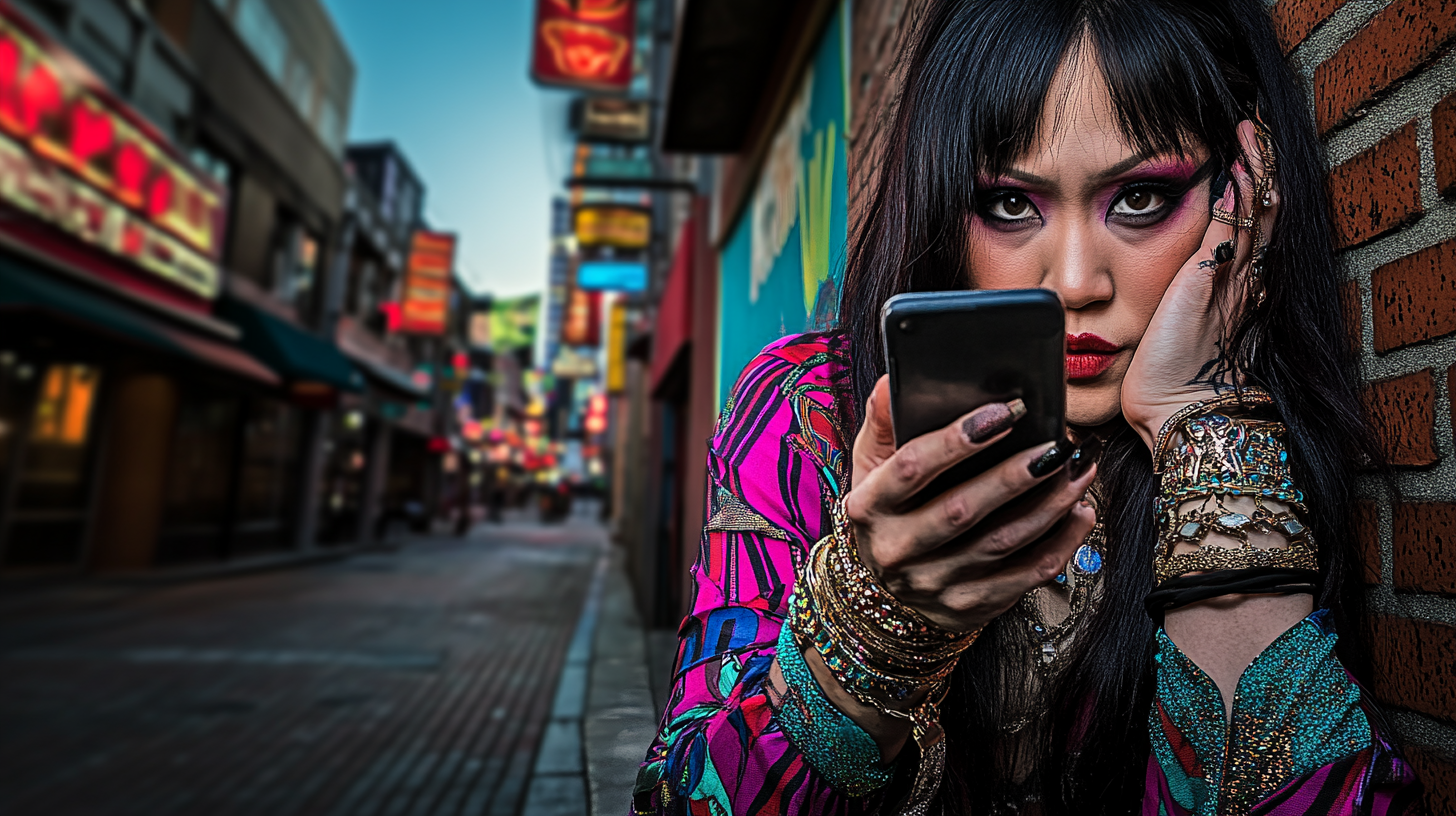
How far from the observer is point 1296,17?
3.67 ft

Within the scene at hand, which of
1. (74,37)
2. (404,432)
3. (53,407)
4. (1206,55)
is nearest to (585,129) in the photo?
(74,37)

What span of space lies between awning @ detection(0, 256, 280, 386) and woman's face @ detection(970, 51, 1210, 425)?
10.2m

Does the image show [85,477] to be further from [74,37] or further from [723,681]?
[723,681]

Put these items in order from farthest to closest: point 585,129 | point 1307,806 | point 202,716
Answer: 1. point 585,129
2. point 202,716
3. point 1307,806

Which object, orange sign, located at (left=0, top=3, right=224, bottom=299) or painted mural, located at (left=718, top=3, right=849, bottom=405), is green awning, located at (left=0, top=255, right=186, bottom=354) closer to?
orange sign, located at (left=0, top=3, right=224, bottom=299)

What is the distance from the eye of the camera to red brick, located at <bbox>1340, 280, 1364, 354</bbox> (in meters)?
1.02

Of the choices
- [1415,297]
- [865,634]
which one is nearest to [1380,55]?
[1415,297]

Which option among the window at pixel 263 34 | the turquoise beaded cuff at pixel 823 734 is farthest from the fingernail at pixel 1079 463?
the window at pixel 263 34

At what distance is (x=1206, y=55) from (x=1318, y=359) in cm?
42

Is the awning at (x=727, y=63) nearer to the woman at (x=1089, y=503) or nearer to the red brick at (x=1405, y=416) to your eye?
the woman at (x=1089, y=503)

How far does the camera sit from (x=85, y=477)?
1213 centimetres

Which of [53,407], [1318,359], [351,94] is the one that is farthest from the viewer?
[351,94]

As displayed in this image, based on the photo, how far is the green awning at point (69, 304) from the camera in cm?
823

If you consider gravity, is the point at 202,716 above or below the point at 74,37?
below
